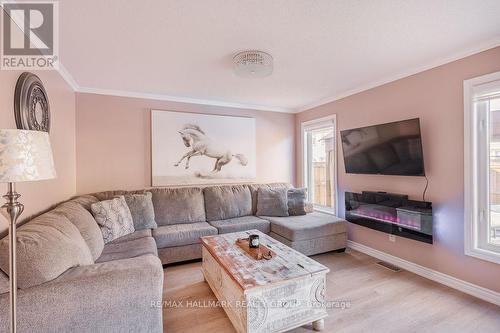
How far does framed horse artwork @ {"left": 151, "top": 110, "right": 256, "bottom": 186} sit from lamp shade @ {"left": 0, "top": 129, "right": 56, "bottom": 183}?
253cm

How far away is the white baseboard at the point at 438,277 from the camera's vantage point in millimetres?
2139

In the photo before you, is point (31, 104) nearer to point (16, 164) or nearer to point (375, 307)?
point (16, 164)

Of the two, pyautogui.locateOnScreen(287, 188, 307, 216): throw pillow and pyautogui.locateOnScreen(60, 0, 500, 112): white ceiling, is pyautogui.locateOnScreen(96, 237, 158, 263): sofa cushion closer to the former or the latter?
pyautogui.locateOnScreen(60, 0, 500, 112): white ceiling

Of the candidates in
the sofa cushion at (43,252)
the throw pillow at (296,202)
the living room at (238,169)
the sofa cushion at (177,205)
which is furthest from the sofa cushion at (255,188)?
the sofa cushion at (43,252)

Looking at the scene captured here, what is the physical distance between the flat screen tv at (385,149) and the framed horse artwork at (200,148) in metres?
1.67

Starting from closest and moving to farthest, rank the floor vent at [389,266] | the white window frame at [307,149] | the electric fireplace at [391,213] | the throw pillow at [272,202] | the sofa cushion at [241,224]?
the electric fireplace at [391,213]
the floor vent at [389,266]
the sofa cushion at [241,224]
the throw pillow at [272,202]
the white window frame at [307,149]

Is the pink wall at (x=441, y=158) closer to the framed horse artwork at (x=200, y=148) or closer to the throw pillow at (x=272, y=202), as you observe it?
the throw pillow at (x=272, y=202)

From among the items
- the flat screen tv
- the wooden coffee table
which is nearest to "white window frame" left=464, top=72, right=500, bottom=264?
the flat screen tv

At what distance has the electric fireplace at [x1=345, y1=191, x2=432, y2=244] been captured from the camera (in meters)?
2.58

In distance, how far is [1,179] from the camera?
0.98m

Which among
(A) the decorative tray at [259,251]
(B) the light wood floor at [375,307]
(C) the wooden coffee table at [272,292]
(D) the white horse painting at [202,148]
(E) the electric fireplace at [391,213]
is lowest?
(B) the light wood floor at [375,307]

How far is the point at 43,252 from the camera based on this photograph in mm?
1271

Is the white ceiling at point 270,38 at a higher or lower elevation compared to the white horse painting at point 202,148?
higher

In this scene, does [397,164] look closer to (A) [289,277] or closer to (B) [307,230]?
(B) [307,230]
